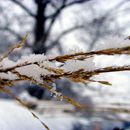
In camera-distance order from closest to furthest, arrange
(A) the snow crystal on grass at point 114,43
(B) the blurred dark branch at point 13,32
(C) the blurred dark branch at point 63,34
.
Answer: (A) the snow crystal on grass at point 114,43, (C) the blurred dark branch at point 63,34, (B) the blurred dark branch at point 13,32

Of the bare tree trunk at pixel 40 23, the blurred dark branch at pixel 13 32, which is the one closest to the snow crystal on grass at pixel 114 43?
the bare tree trunk at pixel 40 23

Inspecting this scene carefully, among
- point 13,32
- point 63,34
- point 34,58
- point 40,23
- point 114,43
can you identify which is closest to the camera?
point 114,43

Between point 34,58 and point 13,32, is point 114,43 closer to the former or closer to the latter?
point 34,58

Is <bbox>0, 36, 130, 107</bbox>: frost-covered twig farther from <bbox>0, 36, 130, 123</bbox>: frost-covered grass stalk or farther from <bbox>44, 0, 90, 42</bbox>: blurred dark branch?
<bbox>44, 0, 90, 42</bbox>: blurred dark branch

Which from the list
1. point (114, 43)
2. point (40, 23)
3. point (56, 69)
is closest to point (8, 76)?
point (56, 69)

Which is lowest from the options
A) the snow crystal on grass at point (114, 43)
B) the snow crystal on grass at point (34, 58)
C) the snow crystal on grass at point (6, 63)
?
the snow crystal on grass at point (114, 43)

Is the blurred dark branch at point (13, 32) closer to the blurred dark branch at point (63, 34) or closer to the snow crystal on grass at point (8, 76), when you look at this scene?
the blurred dark branch at point (63, 34)

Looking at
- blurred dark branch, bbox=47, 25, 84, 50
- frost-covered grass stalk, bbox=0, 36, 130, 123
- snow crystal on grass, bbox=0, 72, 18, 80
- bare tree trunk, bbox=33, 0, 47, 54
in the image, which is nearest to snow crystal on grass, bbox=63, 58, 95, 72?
frost-covered grass stalk, bbox=0, 36, 130, 123

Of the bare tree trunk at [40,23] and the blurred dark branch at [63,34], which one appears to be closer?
the bare tree trunk at [40,23]

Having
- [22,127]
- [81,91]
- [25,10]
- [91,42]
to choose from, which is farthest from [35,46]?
[22,127]
